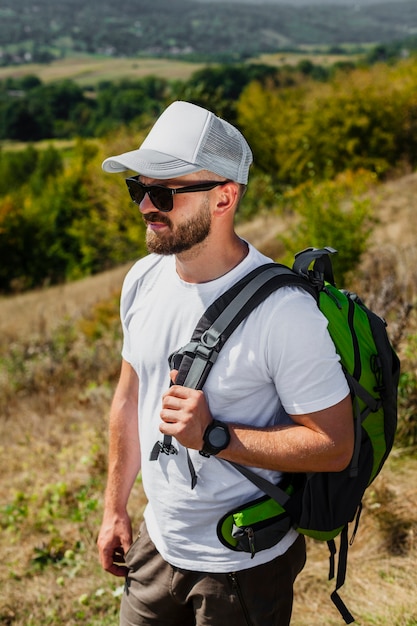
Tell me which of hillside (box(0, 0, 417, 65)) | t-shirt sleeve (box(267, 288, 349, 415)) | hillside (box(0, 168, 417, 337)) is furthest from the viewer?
hillside (box(0, 0, 417, 65))

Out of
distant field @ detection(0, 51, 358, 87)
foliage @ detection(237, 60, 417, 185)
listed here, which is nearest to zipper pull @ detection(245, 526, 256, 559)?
foliage @ detection(237, 60, 417, 185)

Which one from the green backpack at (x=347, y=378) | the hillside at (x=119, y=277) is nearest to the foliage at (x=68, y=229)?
the hillside at (x=119, y=277)

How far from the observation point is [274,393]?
1889 millimetres

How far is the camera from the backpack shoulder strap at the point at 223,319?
1.79m

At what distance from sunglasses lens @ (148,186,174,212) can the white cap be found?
0.16ft

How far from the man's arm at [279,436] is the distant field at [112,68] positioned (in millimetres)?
132907

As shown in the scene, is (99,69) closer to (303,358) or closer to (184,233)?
(184,233)

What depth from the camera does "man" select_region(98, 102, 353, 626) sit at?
5.80ft

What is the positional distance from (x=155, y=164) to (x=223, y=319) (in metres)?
0.48

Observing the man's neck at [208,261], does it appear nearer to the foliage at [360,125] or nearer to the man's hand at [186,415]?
the man's hand at [186,415]

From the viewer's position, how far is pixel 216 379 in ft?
6.04

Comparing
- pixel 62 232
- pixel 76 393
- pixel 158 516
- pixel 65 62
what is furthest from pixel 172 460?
pixel 65 62

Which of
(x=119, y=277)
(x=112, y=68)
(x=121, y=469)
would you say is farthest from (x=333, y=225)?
(x=112, y=68)

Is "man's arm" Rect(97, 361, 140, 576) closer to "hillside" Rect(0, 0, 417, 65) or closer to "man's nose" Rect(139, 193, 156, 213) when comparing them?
"man's nose" Rect(139, 193, 156, 213)
